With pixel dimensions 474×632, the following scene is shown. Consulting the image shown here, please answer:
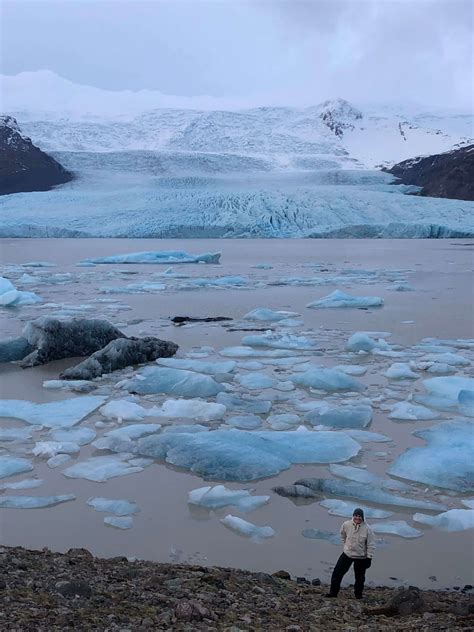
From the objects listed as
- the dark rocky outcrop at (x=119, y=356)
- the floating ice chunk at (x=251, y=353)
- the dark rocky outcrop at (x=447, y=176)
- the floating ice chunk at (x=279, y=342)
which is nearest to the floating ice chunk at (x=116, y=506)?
the dark rocky outcrop at (x=119, y=356)

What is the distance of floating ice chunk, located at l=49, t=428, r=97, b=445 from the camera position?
4.04m

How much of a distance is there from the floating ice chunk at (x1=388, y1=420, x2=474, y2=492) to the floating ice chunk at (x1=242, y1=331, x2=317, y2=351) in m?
2.95

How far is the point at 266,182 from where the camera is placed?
114ft

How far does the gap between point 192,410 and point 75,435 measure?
0.82m

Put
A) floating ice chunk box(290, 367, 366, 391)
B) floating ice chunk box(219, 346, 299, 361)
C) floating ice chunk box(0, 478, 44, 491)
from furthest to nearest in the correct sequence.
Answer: floating ice chunk box(219, 346, 299, 361), floating ice chunk box(290, 367, 366, 391), floating ice chunk box(0, 478, 44, 491)

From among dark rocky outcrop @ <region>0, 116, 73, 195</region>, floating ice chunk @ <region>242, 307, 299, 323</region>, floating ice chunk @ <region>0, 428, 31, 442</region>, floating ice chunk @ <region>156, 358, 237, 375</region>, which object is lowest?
floating ice chunk @ <region>0, 428, 31, 442</region>

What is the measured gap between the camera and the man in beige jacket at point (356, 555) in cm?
237

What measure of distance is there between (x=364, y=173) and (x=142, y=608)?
38087 mm

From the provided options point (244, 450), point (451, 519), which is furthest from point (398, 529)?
point (244, 450)

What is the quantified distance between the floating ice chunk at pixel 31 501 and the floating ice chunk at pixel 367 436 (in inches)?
67.0

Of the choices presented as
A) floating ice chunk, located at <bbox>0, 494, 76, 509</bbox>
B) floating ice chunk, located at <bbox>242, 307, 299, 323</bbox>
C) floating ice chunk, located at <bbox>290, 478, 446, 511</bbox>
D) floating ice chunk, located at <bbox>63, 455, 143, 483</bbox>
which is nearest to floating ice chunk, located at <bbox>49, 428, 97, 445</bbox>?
floating ice chunk, located at <bbox>63, 455, 143, 483</bbox>

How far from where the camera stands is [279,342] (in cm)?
704

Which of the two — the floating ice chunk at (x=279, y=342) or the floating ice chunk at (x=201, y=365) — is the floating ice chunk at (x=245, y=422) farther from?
the floating ice chunk at (x=279, y=342)

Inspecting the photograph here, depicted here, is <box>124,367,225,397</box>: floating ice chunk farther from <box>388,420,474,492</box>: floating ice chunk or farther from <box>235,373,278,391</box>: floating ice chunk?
<box>388,420,474,492</box>: floating ice chunk
